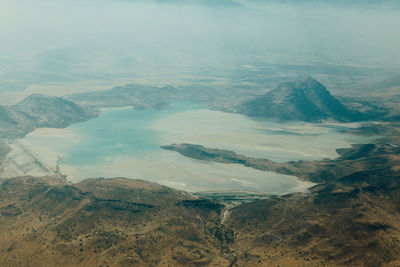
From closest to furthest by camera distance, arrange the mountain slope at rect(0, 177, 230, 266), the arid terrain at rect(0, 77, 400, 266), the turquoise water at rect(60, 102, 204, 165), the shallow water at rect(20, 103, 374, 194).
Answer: the arid terrain at rect(0, 77, 400, 266) → the mountain slope at rect(0, 177, 230, 266) → the shallow water at rect(20, 103, 374, 194) → the turquoise water at rect(60, 102, 204, 165)

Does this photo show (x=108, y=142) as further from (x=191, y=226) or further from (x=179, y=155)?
(x=191, y=226)

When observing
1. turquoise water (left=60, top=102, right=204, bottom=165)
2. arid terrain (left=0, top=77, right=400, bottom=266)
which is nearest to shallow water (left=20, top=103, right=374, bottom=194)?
turquoise water (left=60, top=102, right=204, bottom=165)

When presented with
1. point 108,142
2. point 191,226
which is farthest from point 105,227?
point 108,142

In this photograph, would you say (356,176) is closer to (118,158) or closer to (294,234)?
(294,234)

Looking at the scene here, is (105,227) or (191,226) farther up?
(105,227)

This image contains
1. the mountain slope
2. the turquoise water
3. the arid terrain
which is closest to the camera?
the arid terrain

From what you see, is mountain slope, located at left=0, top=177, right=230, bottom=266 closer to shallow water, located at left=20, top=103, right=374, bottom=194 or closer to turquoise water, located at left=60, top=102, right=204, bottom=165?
shallow water, located at left=20, top=103, right=374, bottom=194

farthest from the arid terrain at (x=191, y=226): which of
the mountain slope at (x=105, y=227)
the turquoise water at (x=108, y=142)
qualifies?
the turquoise water at (x=108, y=142)

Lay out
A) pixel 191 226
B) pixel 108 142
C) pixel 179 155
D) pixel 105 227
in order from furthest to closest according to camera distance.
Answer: pixel 108 142 → pixel 179 155 → pixel 191 226 → pixel 105 227
